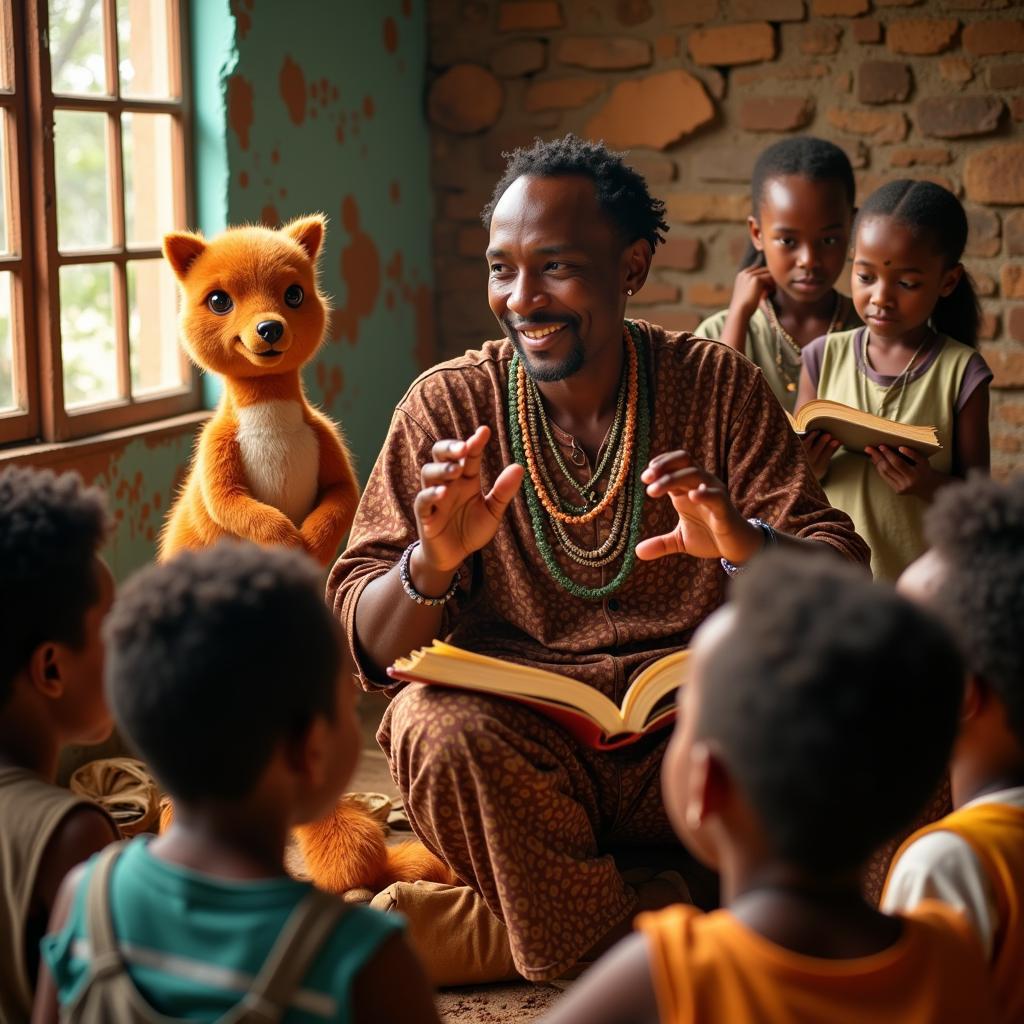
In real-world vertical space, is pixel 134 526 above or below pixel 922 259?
below

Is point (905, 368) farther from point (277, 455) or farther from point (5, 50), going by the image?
point (5, 50)

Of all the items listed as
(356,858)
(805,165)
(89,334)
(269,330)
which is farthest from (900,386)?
(89,334)

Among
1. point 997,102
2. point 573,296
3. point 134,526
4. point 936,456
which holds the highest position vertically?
point 997,102

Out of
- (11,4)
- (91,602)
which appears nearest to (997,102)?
(11,4)

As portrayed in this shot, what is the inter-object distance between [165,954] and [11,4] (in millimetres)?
2602

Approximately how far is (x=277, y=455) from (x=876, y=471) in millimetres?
1316

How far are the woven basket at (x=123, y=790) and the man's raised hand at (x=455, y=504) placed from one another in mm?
1060

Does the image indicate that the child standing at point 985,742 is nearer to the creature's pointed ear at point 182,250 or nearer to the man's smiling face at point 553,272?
the man's smiling face at point 553,272

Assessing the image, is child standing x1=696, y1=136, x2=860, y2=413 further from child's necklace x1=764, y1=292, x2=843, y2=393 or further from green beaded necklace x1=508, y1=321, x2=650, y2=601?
green beaded necklace x1=508, y1=321, x2=650, y2=601

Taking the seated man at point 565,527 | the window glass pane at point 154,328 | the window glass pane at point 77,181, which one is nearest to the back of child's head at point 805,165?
the seated man at point 565,527

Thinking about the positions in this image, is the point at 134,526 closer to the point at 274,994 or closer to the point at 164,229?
the point at 164,229

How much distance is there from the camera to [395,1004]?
1.19 m

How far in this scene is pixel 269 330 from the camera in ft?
8.65

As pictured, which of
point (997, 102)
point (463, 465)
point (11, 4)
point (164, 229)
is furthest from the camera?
point (997, 102)
